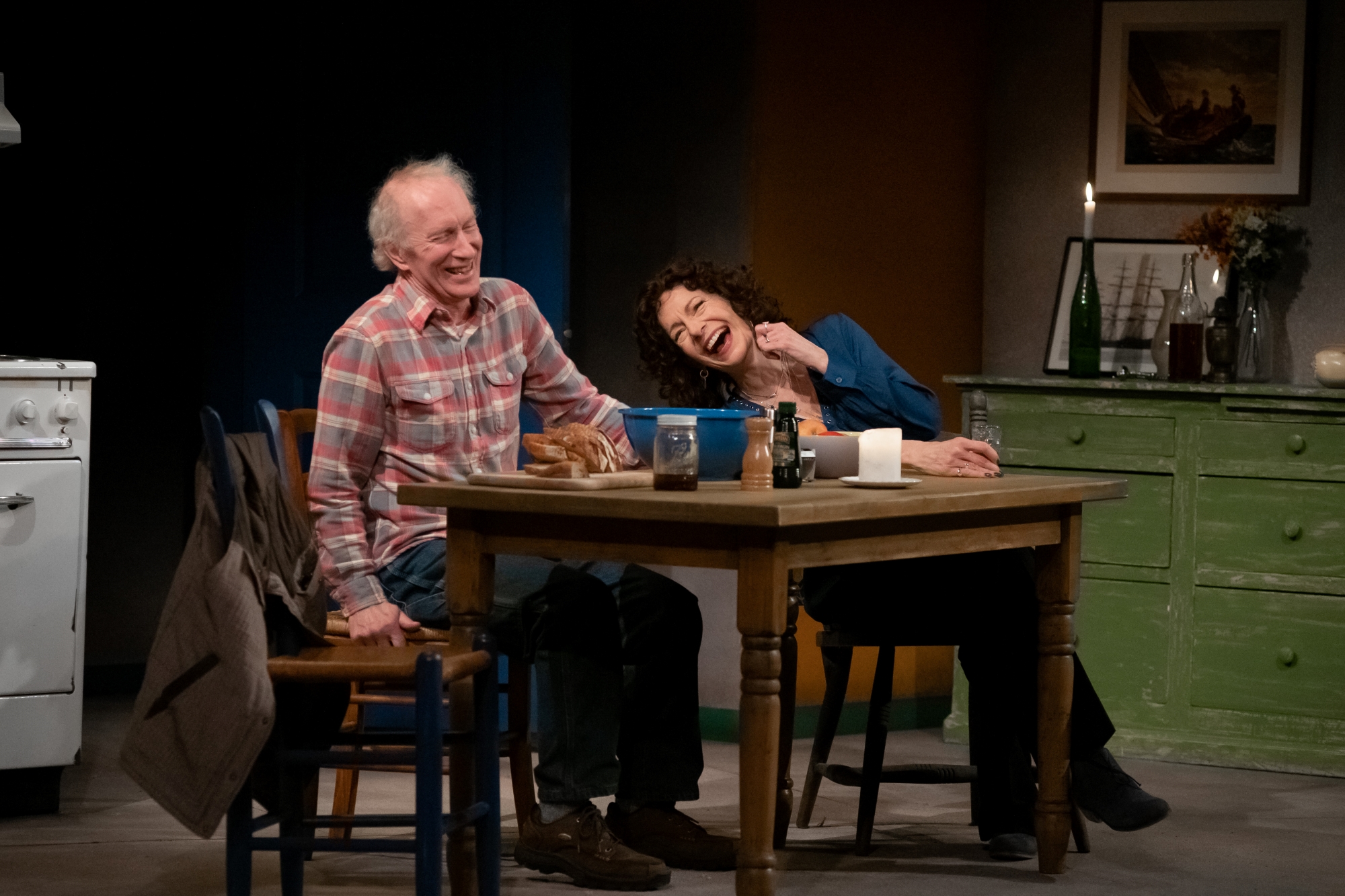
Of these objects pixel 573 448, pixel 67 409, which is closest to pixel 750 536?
pixel 573 448

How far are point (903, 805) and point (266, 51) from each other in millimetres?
2609

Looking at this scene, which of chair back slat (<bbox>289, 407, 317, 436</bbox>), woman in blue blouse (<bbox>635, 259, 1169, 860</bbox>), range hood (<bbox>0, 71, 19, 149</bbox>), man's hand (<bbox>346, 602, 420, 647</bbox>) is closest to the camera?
man's hand (<bbox>346, 602, 420, 647</bbox>)

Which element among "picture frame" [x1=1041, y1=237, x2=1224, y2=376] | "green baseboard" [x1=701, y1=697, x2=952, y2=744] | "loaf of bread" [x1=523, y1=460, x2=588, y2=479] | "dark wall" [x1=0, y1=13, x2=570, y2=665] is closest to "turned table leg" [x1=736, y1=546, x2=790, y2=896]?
"loaf of bread" [x1=523, y1=460, x2=588, y2=479]

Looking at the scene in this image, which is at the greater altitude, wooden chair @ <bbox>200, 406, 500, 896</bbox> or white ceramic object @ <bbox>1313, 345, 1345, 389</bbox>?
white ceramic object @ <bbox>1313, 345, 1345, 389</bbox>

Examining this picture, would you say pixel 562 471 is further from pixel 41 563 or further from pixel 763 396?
pixel 41 563

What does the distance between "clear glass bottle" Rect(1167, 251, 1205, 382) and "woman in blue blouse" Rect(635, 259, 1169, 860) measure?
4.38 feet

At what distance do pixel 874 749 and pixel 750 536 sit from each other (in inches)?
43.2

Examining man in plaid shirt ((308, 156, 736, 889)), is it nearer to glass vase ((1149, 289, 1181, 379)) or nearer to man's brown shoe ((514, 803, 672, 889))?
man's brown shoe ((514, 803, 672, 889))

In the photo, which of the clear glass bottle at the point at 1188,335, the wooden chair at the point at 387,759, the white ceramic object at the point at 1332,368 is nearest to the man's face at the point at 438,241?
the wooden chair at the point at 387,759

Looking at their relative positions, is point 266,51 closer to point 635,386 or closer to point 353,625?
point 635,386

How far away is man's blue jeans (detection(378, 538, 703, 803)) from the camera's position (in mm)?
3311

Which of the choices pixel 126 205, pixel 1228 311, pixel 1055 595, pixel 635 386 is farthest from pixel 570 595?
pixel 126 205

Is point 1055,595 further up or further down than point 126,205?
further down

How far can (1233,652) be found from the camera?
15.5ft
